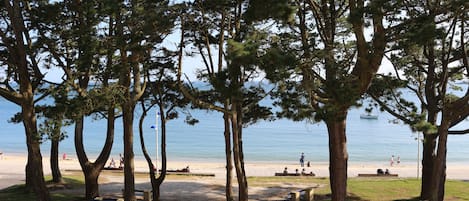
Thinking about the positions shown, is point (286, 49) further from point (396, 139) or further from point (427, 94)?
point (396, 139)

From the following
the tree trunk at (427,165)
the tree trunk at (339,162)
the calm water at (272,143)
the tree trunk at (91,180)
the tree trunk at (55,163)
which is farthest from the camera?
the calm water at (272,143)

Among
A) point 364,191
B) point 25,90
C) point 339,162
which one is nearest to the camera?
point 339,162

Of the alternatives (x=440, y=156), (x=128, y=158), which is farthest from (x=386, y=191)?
(x=128, y=158)

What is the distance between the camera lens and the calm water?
51969 mm

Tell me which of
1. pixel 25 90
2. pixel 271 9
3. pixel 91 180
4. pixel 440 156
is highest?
pixel 271 9

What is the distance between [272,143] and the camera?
6272 centimetres

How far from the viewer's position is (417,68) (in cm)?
1770

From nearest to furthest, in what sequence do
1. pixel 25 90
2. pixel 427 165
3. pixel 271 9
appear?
pixel 271 9, pixel 25 90, pixel 427 165

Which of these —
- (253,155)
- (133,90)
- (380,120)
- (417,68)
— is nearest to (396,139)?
(253,155)

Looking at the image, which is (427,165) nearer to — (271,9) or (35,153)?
(271,9)

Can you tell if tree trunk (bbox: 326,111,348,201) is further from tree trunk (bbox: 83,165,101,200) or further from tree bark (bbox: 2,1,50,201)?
tree trunk (bbox: 83,165,101,200)

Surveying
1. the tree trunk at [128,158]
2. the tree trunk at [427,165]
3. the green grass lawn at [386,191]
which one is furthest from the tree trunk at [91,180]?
the tree trunk at [427,165]

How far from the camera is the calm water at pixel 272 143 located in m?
52.0

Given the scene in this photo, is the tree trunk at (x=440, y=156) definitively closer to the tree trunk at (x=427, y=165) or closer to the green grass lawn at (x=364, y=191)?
the tree trunk at (x=427, y=165)
